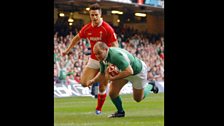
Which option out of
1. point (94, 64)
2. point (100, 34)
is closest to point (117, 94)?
point (94, 64)

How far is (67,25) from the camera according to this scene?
15.0 metres

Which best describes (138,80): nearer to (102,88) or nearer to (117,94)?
(117,94)

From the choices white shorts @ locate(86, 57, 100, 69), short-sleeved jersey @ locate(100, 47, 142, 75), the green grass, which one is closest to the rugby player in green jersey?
short-sleeved jersey @ locate(100, 47, 142, 75)

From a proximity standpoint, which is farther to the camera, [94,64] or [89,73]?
[89,73]

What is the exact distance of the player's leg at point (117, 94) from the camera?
9.08 metres

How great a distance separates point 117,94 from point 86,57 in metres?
3.88

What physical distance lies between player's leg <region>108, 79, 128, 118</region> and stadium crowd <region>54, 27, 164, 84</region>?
3.60 m

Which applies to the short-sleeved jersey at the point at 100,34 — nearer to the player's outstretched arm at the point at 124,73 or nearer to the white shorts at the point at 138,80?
the player's outstretched arm at the point at 124,73

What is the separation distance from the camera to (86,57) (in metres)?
13.0

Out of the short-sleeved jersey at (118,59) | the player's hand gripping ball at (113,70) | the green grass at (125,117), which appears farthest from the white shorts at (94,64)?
the green grass at (125,117)
